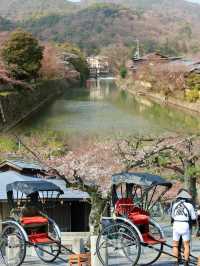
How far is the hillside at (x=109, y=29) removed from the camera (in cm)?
12659

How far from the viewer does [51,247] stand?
7016 mm

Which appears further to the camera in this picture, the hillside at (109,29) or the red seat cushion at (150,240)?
the hillside at (109,29)

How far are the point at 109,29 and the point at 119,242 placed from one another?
453 ft

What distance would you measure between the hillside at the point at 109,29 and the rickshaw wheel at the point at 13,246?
108 m

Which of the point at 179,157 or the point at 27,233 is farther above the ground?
the point at 27,233

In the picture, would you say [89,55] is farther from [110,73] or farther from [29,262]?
[29,262]

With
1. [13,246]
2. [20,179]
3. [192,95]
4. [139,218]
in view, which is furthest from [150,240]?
[192,95]

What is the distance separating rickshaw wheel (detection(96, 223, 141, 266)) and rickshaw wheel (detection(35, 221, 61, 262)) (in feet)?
1.94

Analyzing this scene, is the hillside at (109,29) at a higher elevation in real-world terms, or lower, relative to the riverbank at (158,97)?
higher

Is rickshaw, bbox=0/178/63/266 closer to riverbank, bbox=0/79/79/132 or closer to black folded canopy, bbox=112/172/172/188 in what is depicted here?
black folded canopy, bbox=112/172/172/188

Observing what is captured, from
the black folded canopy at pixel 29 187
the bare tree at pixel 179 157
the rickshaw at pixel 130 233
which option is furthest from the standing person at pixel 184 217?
the bare tree at pixel 179 157

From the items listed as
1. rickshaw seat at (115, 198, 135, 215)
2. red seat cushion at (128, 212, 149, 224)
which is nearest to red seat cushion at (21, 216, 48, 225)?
rickshaw seat at (115, 198, 135, 215)

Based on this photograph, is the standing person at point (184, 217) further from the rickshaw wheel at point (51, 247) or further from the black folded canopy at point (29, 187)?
the black folded canopy at point (29, 187)

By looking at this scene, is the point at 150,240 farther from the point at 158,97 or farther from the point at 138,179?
the point at 158,97
